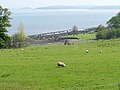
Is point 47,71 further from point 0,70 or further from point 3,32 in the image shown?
point 3,32

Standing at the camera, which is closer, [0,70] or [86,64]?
[0,70]

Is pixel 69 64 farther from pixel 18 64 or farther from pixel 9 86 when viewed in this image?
pixel 9 86

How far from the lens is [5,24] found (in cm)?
5562

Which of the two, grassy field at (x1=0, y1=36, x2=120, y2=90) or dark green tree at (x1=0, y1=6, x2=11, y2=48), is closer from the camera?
grassy field at (x1=0, y1=36, x2=120, y2=90)

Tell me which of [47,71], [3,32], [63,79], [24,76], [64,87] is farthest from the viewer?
[3,32]

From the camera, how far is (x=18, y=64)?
90.2 ft

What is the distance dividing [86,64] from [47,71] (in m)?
4.05

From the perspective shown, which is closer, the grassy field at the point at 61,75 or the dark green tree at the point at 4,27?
the grassy field at the point at 61,75

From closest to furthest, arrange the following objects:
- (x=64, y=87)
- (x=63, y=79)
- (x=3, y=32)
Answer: (x=64, y=87) → (x=63, y=79) → (x=3, y=32)

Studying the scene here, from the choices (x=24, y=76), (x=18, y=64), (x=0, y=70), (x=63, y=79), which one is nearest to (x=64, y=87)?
Result: (x=63, y=79)

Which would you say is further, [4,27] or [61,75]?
[4,27]

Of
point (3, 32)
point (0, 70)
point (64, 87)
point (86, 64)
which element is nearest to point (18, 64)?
point (0, 70)

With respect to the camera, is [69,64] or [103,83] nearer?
[103,83]

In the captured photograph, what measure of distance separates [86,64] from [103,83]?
7304 millimetres
